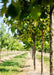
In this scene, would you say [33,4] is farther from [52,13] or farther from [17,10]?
[52,13]

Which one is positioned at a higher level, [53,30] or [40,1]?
[40,1]

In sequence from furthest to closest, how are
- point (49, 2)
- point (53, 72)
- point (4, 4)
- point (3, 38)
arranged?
point (3, 38), point (53, 72), point (4, 4), point (49, 2)

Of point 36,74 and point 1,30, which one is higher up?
point 1,30

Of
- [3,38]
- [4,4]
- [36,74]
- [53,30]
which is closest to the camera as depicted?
[4,4]

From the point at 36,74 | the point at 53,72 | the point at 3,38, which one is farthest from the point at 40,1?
the point at 3,38

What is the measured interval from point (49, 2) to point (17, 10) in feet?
0.87

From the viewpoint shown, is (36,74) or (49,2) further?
(36,74)

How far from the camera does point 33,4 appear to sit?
1109 millimetres

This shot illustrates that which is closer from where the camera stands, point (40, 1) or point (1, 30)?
point (40, 1)

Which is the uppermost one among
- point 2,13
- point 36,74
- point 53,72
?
point 2,13

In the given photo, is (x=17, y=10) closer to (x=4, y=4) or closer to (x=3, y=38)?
(x=4, y=4)

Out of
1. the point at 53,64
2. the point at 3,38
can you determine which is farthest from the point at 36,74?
the point at 3,38

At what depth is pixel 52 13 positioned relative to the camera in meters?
2.89

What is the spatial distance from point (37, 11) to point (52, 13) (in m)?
1.89
